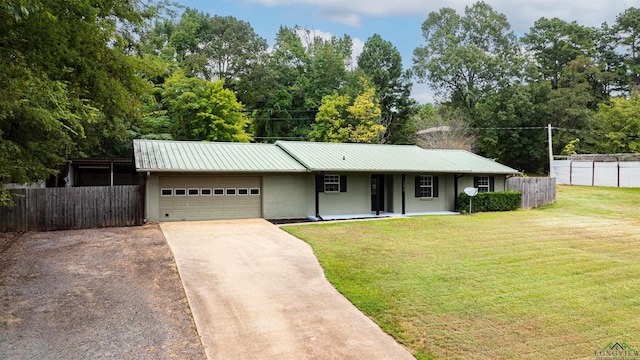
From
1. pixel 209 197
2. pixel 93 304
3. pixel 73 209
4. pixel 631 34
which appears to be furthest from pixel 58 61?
pixel 631 34

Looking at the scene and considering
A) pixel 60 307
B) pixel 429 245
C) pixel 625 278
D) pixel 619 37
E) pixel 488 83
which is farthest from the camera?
pixel 619 37

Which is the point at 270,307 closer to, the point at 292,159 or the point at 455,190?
the point at 292,159

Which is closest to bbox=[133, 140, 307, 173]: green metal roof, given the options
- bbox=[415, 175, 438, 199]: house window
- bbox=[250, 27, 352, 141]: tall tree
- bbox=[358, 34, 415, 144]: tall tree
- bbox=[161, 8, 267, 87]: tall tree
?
bbox=[415, 175, 438, 199]: house window

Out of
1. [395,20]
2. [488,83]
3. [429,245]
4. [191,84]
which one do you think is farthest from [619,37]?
[429,245]

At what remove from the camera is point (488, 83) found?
145 feet

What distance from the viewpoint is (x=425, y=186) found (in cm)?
1900

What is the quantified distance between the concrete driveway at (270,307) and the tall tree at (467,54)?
40109 millimetres

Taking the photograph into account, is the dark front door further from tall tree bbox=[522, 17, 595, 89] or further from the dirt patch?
tall tree bbox=[522, 17, 595, 89]

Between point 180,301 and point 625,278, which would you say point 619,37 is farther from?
point 180,301

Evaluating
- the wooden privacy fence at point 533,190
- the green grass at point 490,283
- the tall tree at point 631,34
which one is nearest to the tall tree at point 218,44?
the wooden privacy fence at point 533,190

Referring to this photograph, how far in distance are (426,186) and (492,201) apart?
3.27 meters

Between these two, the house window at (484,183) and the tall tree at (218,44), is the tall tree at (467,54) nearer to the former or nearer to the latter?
the tall tree at (218,44)

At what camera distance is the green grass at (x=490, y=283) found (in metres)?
5.36

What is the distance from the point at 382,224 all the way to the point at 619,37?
55.2m
